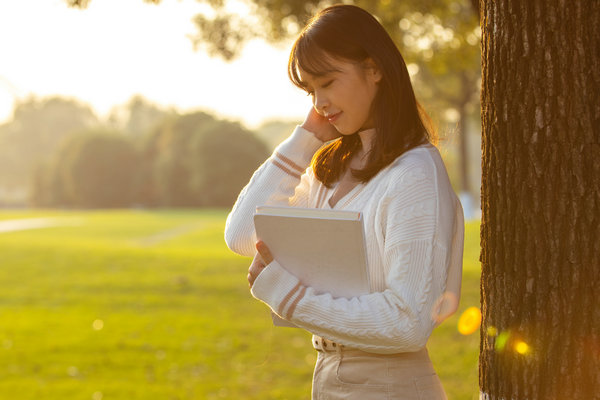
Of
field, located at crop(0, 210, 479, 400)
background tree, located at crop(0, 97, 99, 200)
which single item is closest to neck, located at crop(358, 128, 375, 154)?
field, located at crop(0, 210, 479, 400)

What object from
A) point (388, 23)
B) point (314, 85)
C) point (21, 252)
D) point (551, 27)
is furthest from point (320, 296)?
point (21, 252)

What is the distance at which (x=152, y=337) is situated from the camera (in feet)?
29.7

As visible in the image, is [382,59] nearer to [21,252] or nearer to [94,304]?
[94,304]

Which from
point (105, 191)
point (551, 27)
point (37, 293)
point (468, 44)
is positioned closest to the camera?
point (551, 27)

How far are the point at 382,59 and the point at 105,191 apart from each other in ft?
167

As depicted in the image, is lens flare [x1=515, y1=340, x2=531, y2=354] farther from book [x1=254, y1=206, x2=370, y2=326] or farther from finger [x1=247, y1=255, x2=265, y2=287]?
finger [x1=247, y1=255, x2=265, y2=287]

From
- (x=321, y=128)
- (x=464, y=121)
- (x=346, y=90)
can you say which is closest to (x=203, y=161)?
(x=464, y=121)

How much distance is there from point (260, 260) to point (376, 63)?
0.69 m

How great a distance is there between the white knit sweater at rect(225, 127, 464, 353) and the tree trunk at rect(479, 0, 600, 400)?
6.9 inches

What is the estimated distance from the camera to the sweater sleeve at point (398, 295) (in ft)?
6.23

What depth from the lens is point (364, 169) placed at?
217 centimetres

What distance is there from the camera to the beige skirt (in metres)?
2.08

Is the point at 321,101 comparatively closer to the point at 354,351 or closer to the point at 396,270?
the point at 396,270

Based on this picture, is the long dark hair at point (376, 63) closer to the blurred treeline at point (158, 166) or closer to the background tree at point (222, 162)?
the blurred treeline at point (158, 166)
